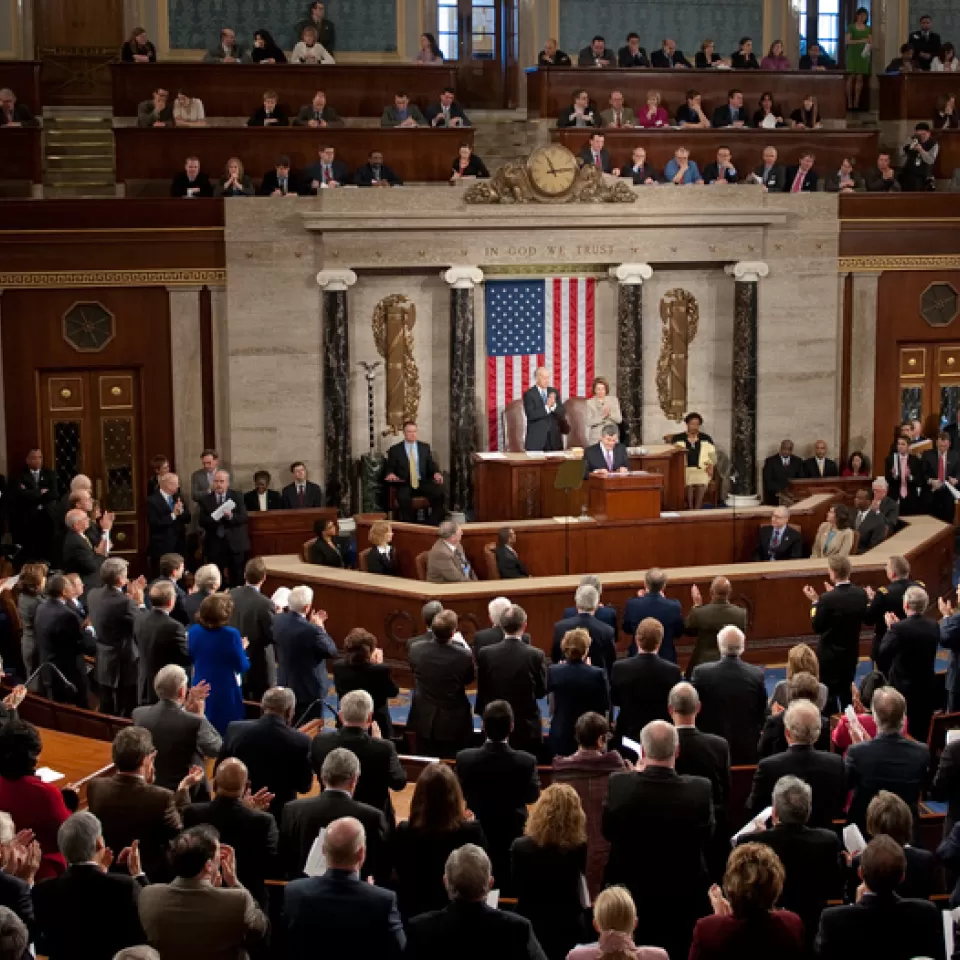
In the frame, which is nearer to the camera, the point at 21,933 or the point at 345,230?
the point at 21,933

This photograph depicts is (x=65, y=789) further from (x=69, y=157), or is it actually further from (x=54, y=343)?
(x=69, y=157)

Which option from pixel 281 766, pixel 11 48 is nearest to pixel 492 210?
pixel 11 48

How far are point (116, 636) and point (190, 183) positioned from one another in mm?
8338

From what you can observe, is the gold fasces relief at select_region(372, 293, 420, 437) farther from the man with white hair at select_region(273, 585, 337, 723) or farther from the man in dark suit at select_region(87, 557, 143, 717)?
the man with white hair at select_region(273, 585, 337, 723)

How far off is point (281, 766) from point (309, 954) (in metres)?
1.93

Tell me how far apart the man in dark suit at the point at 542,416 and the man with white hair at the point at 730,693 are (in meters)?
8.66

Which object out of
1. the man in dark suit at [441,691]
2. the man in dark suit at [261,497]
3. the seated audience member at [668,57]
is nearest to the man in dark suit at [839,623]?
the man in dark suit at [441,691]

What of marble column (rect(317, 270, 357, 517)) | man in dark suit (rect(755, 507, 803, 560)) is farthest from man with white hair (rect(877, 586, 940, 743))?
marble column (rect(317, 270, 357, 517))

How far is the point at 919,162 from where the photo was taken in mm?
20328

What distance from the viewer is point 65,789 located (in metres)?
7.88

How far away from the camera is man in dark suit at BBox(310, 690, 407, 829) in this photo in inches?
302

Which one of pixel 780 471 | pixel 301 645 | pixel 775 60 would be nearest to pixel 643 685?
pixel 301 645

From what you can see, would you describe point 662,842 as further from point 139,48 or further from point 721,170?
point 139,48

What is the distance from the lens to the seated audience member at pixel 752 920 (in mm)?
5840
